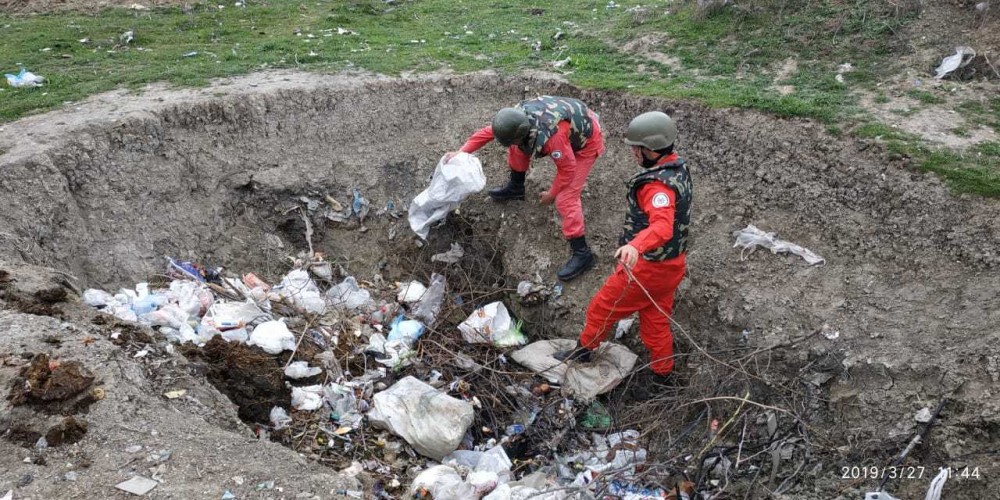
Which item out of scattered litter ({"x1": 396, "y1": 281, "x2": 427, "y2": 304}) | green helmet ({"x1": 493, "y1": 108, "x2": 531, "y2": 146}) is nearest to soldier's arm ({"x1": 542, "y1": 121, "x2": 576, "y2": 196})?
green helmet ({"x1": 493, "y1": 108, "x2": 531, "y2": 146})

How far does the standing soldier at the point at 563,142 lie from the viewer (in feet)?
14.6

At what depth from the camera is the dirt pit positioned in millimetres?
2994

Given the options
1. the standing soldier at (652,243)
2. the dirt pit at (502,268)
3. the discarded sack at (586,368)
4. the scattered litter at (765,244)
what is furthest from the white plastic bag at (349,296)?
the scattered litter at (765,244)

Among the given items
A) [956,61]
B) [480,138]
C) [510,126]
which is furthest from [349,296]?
[956,61]

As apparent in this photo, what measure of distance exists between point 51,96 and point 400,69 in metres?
3.34

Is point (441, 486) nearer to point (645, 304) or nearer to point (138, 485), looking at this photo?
point (138, 485)

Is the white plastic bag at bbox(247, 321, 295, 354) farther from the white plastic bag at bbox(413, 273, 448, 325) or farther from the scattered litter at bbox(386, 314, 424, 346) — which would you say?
the white plastic bag at bbox(413, 273, 448, 325)

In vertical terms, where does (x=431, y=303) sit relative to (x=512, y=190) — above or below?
below

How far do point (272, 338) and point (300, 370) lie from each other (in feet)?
0.97

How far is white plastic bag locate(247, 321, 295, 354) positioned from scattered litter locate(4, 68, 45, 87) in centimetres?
449

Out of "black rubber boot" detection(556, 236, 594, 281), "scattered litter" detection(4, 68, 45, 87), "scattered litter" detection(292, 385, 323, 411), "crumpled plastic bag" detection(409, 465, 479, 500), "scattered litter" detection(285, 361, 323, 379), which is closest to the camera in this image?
"crumpled plastic bag" detection(409, 465, 479, 500)

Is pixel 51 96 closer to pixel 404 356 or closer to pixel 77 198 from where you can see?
pixel 77 198

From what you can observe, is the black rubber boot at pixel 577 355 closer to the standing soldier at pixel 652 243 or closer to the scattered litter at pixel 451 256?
the standing soldier at pixel 652 243

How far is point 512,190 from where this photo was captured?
18.3ft
